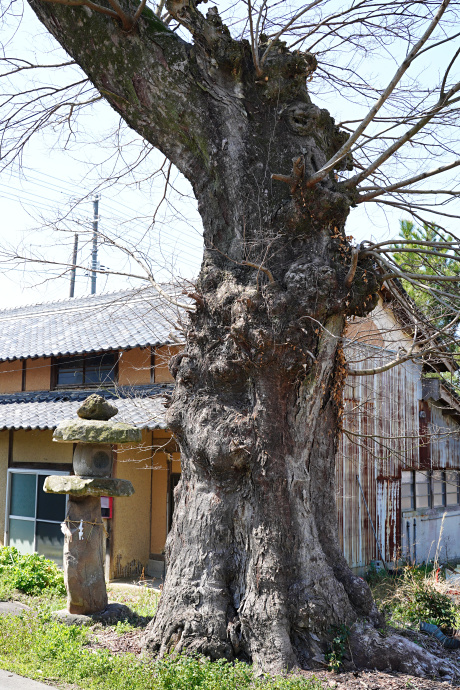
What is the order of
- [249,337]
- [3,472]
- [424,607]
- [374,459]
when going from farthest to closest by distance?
[3,472] < [374,459] < [424,607] < [249,337]

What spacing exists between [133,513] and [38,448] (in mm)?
2626

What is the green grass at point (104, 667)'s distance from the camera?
4.62 meters

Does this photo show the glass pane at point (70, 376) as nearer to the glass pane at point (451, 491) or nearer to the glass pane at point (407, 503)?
the glass pane at point (407, 503)

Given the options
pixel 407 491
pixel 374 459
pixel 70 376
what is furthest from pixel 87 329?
pixel 407 491

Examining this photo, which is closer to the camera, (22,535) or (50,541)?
(50,541)

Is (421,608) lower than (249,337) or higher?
lower

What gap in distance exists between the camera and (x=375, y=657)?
5020 mm

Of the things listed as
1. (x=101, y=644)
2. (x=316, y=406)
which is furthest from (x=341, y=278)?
(x=101, y=644)

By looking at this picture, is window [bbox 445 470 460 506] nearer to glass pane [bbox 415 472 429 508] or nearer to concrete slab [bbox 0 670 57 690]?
glass pane [bbox 415 472 429 508]

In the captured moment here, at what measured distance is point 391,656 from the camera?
5.05 metres

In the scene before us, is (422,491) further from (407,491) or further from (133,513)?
(133,513)

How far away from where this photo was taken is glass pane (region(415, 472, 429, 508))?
1569cm

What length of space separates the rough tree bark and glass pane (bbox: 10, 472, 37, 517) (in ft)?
24.7

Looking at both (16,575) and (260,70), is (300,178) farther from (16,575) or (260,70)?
(16,575)
